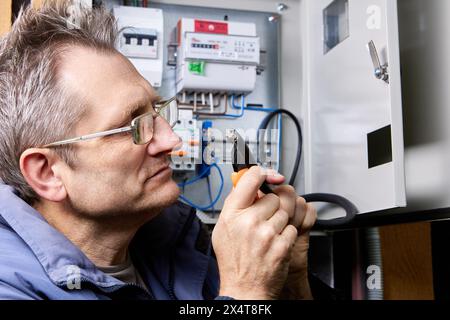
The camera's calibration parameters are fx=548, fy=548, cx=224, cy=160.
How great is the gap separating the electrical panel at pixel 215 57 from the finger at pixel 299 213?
2.93 ft

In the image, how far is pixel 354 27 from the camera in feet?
5.16

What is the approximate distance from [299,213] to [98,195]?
400 millimetres

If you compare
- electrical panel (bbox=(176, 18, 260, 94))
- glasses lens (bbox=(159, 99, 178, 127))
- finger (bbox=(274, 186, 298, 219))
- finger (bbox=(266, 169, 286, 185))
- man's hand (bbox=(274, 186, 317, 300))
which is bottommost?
man's hand (bbox=(274, 186, 317, 300))

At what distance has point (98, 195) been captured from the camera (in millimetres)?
1096

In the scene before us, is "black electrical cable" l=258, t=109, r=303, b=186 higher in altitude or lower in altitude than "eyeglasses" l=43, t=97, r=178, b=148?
higher

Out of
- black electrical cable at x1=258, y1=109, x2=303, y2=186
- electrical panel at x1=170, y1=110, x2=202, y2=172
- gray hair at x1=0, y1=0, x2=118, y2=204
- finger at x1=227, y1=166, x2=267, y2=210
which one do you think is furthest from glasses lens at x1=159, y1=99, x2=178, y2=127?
black electrical cable at x1=258, y1=109, x2=303, y2=186

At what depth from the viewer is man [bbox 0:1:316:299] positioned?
96 cm

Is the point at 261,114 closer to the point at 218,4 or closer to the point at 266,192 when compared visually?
the point at 218,4

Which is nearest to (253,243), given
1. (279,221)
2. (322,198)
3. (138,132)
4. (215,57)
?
(279,221)

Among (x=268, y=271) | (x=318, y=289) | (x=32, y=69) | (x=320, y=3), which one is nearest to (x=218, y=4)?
(x=320, y=3)

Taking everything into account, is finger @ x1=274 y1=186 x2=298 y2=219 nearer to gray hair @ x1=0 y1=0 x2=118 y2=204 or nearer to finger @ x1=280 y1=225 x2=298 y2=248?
finger @ x1=280 y1=225 x2=298 y2=248

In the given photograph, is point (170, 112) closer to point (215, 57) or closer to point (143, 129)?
point (143, 129)

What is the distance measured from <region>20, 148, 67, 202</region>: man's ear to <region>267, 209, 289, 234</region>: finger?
435 mm

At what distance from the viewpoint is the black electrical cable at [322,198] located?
1.49 meters
